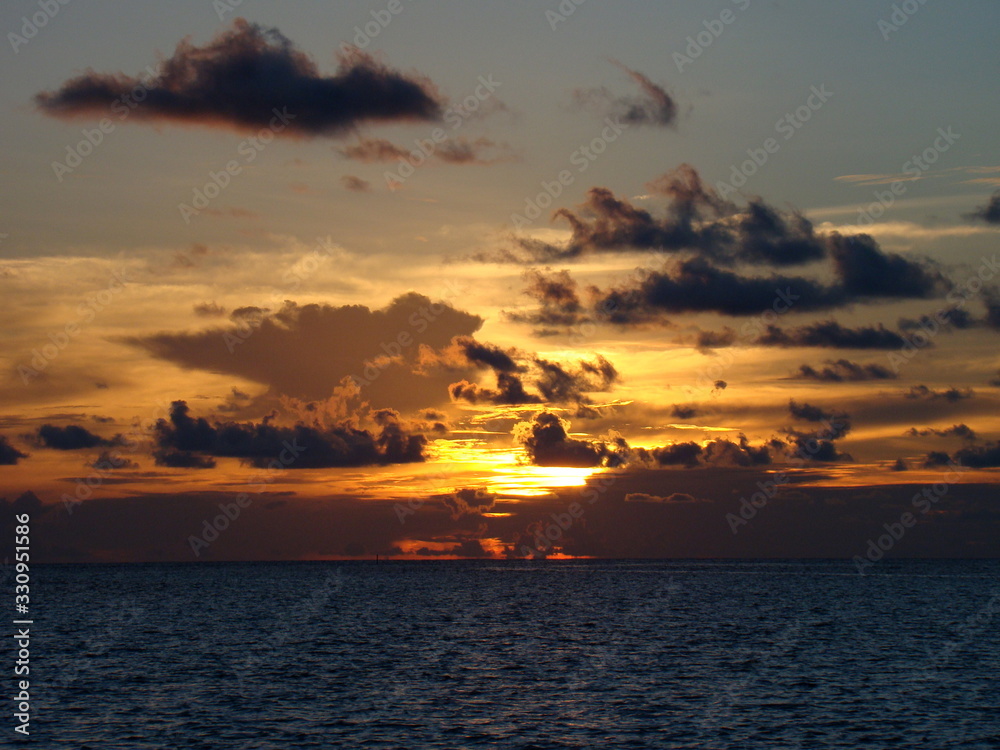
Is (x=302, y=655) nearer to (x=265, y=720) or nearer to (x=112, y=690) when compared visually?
(x=112, y=690)

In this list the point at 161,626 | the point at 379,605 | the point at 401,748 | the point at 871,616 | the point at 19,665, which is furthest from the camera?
the point at 379,605

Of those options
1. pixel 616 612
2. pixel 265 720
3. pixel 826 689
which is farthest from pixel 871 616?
pixel 265 720

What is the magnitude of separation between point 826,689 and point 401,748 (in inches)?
1441

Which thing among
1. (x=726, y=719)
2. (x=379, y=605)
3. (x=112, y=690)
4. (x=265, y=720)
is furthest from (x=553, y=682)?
(x=379, y=605)

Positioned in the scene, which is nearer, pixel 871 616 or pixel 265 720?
pixel 265 720

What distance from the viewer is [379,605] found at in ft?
597

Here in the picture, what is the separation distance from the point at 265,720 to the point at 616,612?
10220cm

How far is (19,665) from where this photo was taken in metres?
85.2

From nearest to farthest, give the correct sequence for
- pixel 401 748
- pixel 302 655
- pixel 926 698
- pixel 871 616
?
1. pixel 401 748
2. pixel 926 698
3. pixel 302 655
4. pixel 871 616

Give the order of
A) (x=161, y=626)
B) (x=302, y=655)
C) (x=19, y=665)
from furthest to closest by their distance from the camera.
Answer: (x=161, y=626) < (x=302, y=655) < (x=19, y=665)

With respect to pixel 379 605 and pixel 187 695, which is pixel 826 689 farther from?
pixel 379 605

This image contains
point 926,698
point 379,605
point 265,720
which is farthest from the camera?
point 379,605

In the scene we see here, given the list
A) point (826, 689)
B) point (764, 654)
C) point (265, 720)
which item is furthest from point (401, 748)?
point (764, 654)

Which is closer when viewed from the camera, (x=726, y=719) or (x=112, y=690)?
(x=726, y=719)
